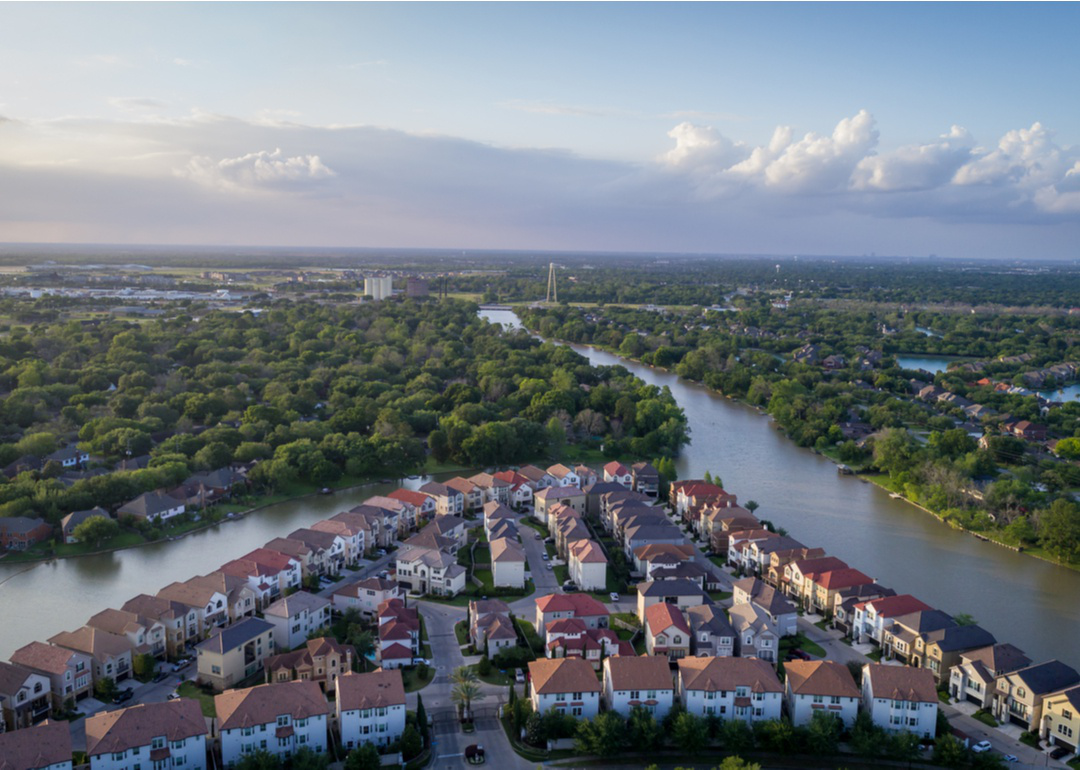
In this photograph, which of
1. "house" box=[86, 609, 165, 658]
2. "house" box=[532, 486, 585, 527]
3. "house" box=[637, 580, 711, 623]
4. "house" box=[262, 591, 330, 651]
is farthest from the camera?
"house" box=[532, 486, 585, 527]

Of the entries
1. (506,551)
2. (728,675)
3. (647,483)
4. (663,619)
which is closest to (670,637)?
(663,619)

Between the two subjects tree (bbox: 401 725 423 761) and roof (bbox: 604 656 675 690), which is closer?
tree (bbox: 401 725 423 761)

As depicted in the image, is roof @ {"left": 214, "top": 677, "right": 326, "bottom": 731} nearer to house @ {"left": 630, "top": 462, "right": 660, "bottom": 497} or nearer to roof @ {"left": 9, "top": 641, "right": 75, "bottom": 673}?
roof @ {"left": 9, "top": 641, "right": 75, "bottom": 673}

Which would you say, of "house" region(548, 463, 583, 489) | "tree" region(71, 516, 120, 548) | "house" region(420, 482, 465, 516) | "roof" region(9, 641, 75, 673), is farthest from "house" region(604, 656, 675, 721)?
"tree" region(71, 516, 120, 548)

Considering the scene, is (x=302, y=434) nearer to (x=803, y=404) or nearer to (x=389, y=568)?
(x=389, y=568)

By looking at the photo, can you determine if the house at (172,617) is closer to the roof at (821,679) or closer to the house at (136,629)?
the house at (136,629)
